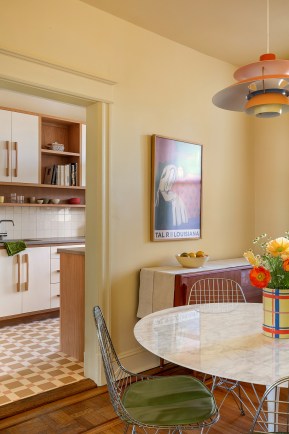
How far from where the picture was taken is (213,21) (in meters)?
3.15

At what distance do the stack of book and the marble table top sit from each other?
11.8ft

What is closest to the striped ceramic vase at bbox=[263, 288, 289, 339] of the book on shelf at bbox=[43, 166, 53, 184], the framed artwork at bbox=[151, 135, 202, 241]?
the framed artwork at bbox=[151, 135, 202, 241]

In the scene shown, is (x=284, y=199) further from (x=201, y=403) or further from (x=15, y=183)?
(x=15, y=183)

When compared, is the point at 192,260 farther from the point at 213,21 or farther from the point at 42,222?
the point at 42,222

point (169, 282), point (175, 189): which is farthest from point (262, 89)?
point (175, 189)

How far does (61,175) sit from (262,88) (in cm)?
411

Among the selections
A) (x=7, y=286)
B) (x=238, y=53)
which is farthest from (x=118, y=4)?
→ (x=7, y=286)

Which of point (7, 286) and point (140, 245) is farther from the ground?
point (140, 245)

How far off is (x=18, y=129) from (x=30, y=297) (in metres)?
2.03

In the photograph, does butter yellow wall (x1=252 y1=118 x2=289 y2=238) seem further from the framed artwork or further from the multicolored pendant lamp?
the multicolored pendant lamp

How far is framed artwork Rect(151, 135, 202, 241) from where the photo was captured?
336 cm

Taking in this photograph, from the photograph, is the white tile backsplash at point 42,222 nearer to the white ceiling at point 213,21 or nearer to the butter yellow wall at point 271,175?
the butter yellow wall at point 271,175

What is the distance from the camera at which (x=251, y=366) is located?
4.71 feet

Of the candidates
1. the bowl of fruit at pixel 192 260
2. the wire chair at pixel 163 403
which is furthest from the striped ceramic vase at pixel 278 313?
the bowl of fruit at pixel 192 260
